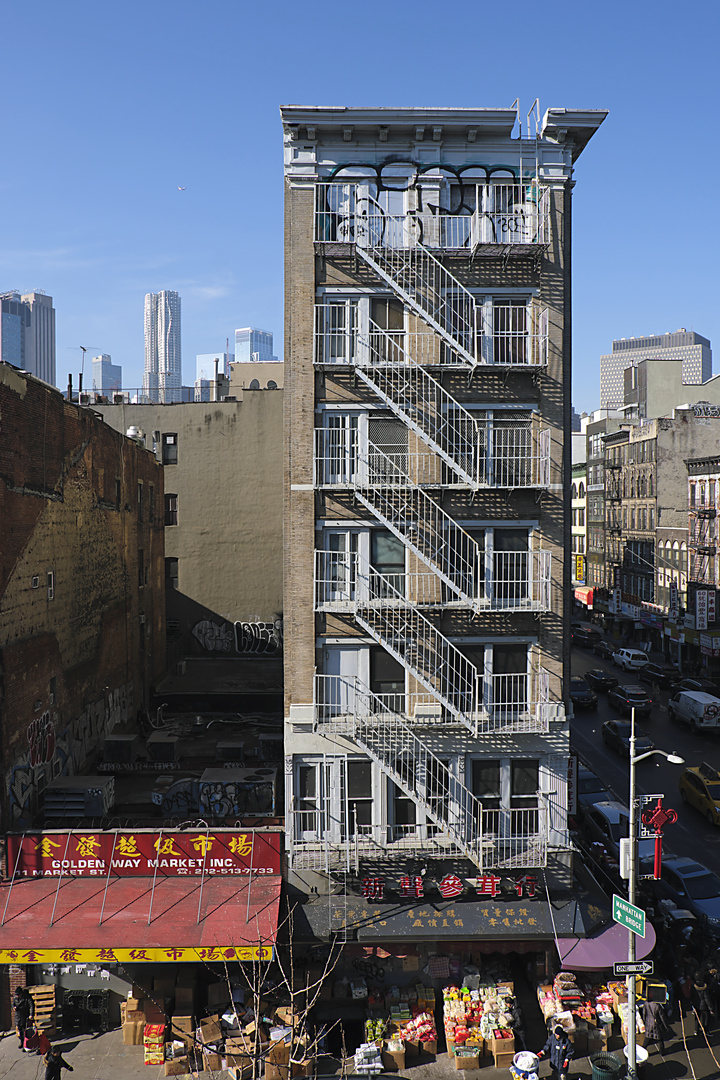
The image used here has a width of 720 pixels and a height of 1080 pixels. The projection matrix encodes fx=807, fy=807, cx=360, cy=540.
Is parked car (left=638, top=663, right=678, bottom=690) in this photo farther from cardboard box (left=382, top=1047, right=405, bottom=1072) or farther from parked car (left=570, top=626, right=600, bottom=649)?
cardboard box (left=382, top=1047, right=405, bottom=1072)

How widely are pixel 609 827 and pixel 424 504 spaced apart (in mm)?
15870

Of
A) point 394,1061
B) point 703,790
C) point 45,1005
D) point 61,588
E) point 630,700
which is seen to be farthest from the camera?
point 630,700

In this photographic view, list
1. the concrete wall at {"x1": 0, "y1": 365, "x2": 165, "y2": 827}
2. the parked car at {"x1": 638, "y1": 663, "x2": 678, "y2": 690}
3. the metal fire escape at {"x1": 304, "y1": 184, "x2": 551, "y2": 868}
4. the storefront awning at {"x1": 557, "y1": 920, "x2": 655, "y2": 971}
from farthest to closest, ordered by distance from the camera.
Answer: the parked car at {"x1": 638, "y1": 663, "x2": 678, "y2": 690} < the concrete wall at {"x1": 0, "y1": 365, "x2": 165, "y2": 827} < the metal fire escape at {"x1": 304, "y1": 184, "x2": 551, "y2": 868} < the storefront awning at {"x1": 557, "y1": 920, "x2": 655, "y2": 971}

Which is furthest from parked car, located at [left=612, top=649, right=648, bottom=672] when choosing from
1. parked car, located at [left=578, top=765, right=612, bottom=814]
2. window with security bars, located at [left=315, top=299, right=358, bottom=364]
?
window with security bars, located at [left=315, top=299, right=358, bottom=364]

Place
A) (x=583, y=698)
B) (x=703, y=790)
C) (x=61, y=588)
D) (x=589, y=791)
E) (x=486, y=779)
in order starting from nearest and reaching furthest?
1. (x=486, y=779)
2. (x=61, y=588)
3. (x=703, y=790)
4. (x=589, y=791)
5. (x=583, y=698)

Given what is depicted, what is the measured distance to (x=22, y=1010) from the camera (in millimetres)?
20219

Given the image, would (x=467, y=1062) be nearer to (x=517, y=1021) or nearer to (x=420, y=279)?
(x=517, y=1021)

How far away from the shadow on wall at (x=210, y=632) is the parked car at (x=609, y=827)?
21.7 m

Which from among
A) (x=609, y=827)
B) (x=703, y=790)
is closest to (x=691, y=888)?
(x=609, y=827)

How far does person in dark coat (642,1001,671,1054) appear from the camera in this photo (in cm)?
1934

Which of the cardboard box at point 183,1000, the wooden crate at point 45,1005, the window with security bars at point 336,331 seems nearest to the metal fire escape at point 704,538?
the window with security bars at point 336,331

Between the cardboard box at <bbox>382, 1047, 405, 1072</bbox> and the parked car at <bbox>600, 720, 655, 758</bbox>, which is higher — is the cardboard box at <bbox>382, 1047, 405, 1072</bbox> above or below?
below

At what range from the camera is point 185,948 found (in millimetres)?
18750

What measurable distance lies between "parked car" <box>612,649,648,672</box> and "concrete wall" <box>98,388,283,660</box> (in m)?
29.7
